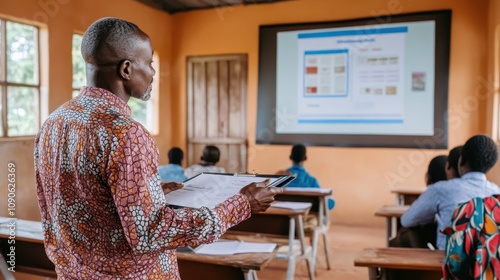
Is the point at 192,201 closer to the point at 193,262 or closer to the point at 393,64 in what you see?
the point at 193,262

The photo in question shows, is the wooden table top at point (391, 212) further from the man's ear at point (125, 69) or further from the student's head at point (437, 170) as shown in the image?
the man's ear at point (125, 69)

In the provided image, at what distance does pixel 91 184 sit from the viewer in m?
0.80

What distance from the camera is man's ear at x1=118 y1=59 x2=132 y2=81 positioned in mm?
868

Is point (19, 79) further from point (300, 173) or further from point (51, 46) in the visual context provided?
point (300, 173)

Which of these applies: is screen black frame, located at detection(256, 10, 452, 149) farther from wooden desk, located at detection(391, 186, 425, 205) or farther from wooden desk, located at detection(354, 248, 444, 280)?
wooden desk, located at detection(354, 248, 444, 280)

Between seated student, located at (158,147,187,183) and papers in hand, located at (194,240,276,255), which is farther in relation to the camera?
seated student, located at (158,147,187,183)

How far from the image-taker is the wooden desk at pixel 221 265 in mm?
1493

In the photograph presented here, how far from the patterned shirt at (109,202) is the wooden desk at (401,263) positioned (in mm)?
940

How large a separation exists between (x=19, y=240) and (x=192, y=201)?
4.54 ft

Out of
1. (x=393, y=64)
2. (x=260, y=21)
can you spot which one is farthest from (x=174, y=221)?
(x=260, y=21)

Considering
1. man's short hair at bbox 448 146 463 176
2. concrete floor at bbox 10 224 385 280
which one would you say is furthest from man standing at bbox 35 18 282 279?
concrete floor at bbox 10 224 385 280

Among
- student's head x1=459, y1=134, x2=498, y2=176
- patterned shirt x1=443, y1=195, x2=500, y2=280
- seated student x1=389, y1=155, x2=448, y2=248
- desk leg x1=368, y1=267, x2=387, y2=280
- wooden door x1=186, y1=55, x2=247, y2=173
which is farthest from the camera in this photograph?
wooden door x1=186, y1=55, x2=247, y2=173

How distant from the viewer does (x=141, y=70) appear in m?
0.90

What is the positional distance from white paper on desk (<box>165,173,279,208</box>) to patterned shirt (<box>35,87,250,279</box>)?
0.21 feet
